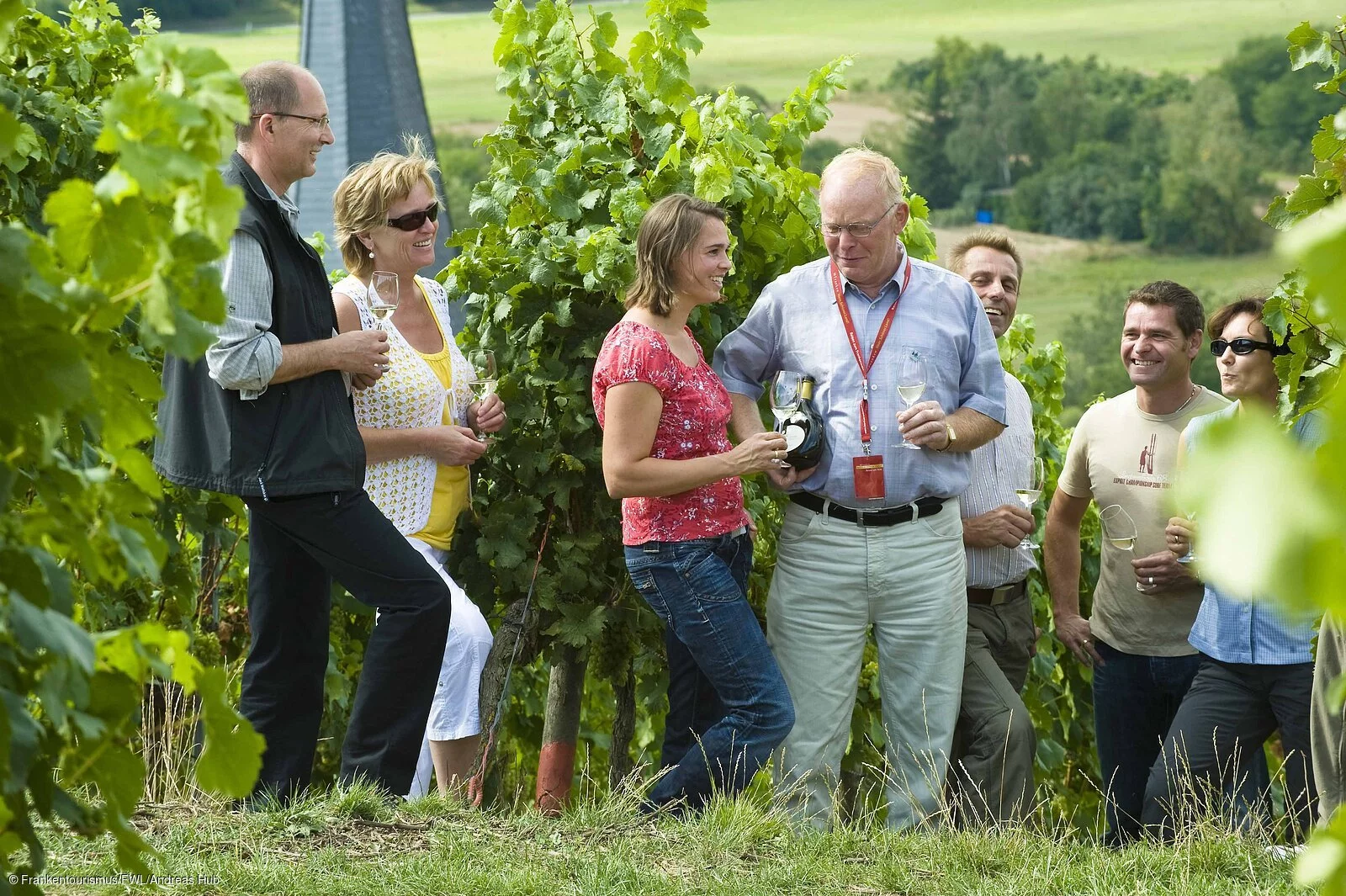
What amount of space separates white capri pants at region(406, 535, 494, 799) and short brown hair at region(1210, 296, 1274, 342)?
7.67 ft

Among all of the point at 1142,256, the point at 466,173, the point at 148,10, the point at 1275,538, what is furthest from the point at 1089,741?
the point at 1142,256

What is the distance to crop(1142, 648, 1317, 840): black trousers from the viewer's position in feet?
13.6

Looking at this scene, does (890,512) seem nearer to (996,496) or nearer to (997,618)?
(996,496)

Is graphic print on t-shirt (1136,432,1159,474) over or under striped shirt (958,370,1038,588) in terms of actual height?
over

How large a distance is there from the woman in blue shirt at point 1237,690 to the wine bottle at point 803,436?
99 centimetres

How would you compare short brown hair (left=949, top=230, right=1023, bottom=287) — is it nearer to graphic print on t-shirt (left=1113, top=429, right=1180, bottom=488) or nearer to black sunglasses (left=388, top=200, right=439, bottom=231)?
graphic print on t-shirt (left=1113, top=429, right=1180, bottom=488)

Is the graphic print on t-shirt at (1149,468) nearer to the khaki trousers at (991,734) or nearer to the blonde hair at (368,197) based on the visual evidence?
the khaki trousers at (991,734)

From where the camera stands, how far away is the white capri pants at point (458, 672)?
4316 mm

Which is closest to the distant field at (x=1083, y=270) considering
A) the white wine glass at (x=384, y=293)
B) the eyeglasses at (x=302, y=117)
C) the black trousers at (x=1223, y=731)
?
the black trousers at (x=1223, y=731)

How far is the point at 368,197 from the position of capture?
4219mm

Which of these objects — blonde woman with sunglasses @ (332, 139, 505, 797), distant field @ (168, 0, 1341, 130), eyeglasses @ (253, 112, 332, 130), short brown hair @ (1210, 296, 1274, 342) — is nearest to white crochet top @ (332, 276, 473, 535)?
blonde woman with sunglasses @ (332, 139, 505, 797)

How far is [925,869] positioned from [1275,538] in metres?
3.12

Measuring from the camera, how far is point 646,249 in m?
4.09

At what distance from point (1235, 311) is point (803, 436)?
1.38 meters
